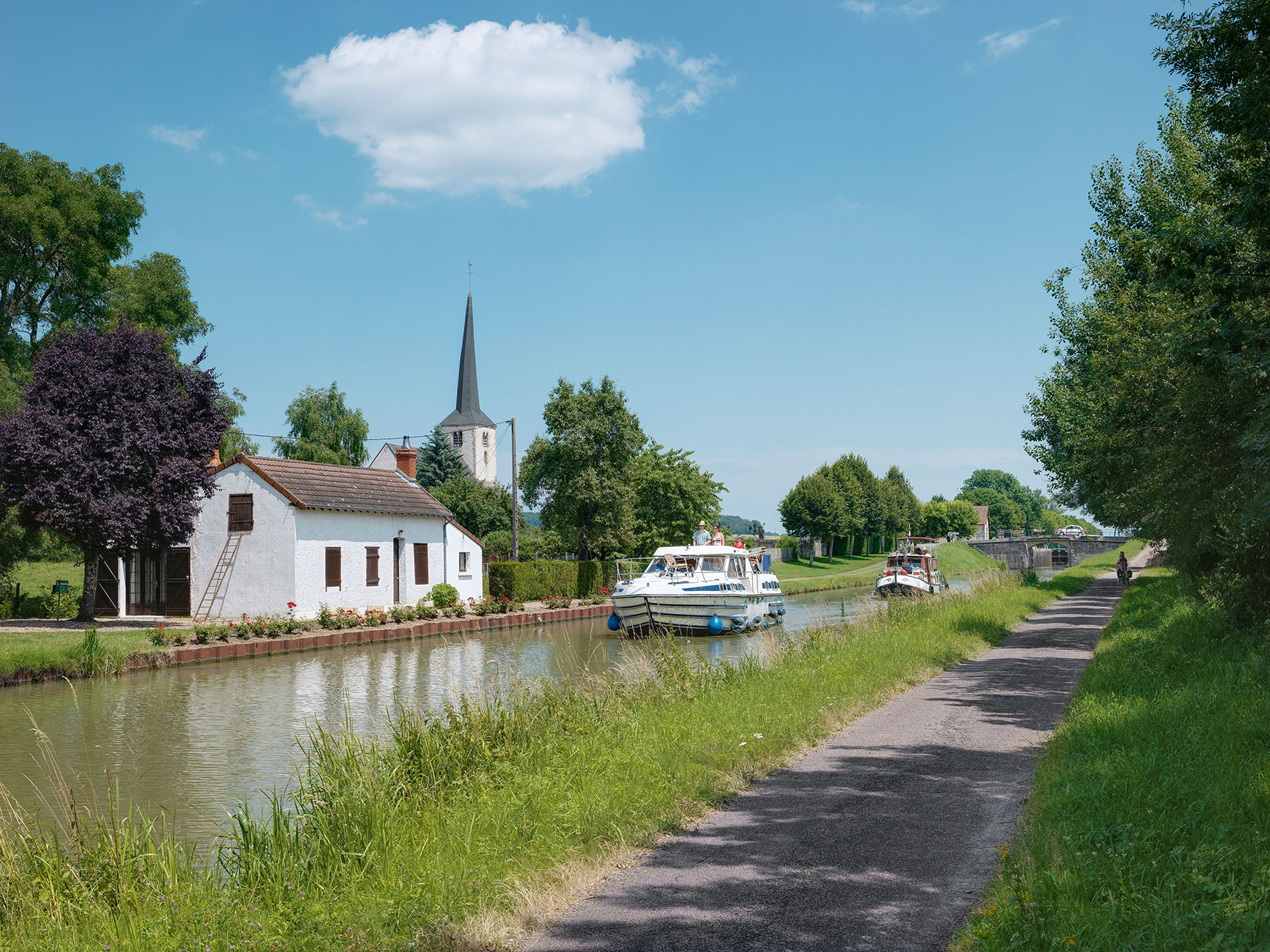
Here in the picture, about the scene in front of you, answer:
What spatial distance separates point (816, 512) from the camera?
85.9 metres

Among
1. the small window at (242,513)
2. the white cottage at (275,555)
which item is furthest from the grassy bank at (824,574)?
the small window at (242,513)

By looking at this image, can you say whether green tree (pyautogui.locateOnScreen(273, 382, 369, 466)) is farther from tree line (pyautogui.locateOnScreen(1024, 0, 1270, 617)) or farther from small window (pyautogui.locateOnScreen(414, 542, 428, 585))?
tree line (pyautogui.locateOnScreen(1024, 0, 1270, 617))

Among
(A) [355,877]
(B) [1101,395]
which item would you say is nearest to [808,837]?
(A) [355,877]

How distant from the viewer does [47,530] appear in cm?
2670

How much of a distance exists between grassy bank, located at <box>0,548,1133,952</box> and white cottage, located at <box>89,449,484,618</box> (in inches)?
775

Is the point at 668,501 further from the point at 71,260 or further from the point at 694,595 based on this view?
the point at 71,260

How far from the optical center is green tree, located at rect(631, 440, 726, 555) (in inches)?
1962

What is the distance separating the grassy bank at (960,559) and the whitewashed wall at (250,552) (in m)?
55.2

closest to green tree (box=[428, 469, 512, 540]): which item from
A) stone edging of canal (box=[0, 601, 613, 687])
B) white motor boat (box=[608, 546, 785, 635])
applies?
stone edging of canal (box=[0, 601, 613, 687])

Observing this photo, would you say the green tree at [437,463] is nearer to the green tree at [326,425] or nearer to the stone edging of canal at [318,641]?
the green tree at [326,425]

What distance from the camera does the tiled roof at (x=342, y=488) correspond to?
3041 cm

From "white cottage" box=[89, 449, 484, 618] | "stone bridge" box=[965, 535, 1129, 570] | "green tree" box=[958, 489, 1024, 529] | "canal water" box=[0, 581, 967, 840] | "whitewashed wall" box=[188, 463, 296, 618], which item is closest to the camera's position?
"canal water" box=[0, 581, 967, 840]

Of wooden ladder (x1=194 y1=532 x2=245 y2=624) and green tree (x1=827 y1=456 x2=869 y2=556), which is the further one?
green tree (x1=827 y1=456 x2=869 y2=556)

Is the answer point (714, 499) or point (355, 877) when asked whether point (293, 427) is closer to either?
point (714, 499)
